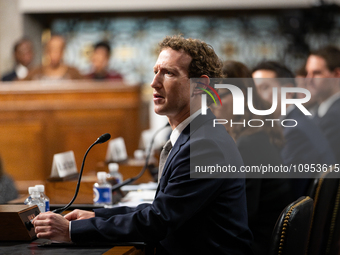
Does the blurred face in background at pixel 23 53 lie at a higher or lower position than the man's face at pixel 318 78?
higher

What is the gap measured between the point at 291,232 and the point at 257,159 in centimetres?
77

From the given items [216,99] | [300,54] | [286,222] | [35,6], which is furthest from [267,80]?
[35,6]

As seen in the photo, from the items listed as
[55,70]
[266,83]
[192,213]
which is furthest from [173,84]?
[55,70]

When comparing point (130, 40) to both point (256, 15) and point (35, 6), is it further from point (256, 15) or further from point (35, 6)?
point (256, 15)

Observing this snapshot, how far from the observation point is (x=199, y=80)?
162cm

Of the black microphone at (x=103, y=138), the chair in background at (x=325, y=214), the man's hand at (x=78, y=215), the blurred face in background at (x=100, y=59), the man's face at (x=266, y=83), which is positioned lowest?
the chair in background at (x=325, y=214)

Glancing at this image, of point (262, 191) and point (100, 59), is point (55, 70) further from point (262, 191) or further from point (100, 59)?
point (262, 191)

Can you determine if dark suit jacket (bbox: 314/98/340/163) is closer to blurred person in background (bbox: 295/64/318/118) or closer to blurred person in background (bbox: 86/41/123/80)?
blurred person in background (bbox: 295/64/318/118)

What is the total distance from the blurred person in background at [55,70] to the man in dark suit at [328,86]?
10.4 ft

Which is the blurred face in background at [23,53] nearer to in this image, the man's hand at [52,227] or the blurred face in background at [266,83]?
the blurred face in background at [266,83]

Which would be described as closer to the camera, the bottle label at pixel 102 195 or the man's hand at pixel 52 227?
the man's hand at pixel 52 227

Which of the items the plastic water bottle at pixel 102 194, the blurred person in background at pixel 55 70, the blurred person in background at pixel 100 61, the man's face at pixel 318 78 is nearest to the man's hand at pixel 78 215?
the plastic water bottle at pixel 102 194

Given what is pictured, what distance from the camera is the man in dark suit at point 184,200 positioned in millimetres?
1349

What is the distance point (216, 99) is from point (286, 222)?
590mm
